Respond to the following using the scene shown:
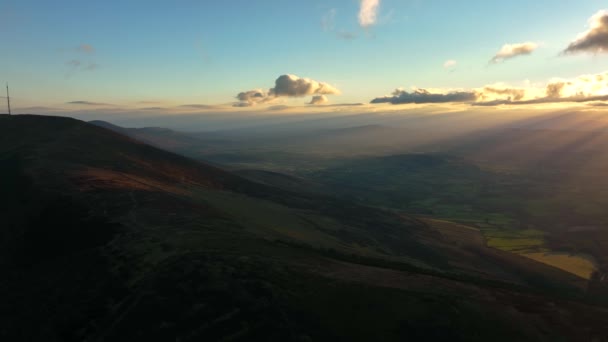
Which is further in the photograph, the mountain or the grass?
the grass

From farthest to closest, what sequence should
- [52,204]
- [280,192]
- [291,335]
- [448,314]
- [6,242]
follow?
1. [280,192]
2. [52,204]
3. [6,242]
4. [448,314]
5. [291,335]

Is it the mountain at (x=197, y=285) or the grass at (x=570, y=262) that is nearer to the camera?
the mountain at (x=197, y=285)

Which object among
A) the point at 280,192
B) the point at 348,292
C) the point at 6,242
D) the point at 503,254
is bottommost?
the point at 503,254

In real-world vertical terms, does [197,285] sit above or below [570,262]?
above

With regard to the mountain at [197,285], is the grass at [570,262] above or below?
below

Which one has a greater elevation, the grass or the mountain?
the mountain

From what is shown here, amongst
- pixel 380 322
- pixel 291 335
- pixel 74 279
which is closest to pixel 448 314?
pixel 380 322

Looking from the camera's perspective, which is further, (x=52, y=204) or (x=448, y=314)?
(x=52, y=204)

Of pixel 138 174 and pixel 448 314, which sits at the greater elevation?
pixel 138 174

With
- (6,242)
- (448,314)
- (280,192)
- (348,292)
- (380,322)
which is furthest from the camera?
(280,192)

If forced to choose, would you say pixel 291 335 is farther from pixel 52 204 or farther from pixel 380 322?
pixel 52 204

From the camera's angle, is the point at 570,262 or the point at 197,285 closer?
the point at 197,285
